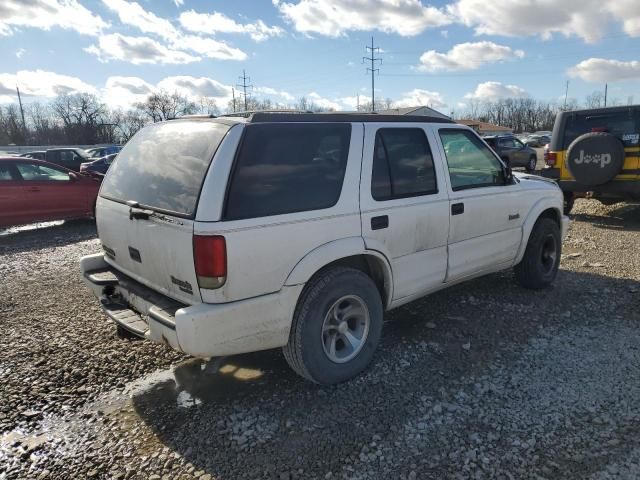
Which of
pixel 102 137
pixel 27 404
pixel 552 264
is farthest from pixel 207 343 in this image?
pixel 102 137

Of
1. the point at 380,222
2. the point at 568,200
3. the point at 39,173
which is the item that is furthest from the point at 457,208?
the point at 39,173

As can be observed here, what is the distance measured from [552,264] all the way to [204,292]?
412cm

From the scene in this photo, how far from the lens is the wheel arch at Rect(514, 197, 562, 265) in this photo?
4672 millimetres

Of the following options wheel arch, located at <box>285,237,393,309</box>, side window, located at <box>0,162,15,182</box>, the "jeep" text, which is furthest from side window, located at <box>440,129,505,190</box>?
side window, located at <box>0,162,15,182</box>

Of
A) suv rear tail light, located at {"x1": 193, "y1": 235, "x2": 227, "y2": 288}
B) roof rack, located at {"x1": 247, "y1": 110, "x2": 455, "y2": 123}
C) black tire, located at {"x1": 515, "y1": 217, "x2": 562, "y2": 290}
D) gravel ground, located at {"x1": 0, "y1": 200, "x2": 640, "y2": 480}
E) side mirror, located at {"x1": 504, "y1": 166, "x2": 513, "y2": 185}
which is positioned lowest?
gravel ground, located at {"x1": 0, "y1": 200, "x2": 640, "y2": 480}

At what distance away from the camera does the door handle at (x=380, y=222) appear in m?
3.24

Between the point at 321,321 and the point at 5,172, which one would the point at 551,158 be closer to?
the point at 321,321

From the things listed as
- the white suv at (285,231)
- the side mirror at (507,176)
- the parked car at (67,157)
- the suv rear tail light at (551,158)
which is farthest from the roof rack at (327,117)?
the parked car at (67,157)

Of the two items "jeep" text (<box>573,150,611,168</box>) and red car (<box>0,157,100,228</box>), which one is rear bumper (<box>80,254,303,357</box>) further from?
red car (<box>0,157,100,228</box>)

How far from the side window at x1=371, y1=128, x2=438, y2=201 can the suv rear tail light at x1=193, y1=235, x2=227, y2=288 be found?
49.1 inches

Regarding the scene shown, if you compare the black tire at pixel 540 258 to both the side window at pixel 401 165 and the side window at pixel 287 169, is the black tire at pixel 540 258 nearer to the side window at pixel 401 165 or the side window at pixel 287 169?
the side window at pixel 401 165

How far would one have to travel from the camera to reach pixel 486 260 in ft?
14.1

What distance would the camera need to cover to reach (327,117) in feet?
10.6

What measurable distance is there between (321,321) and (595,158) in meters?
6.75
